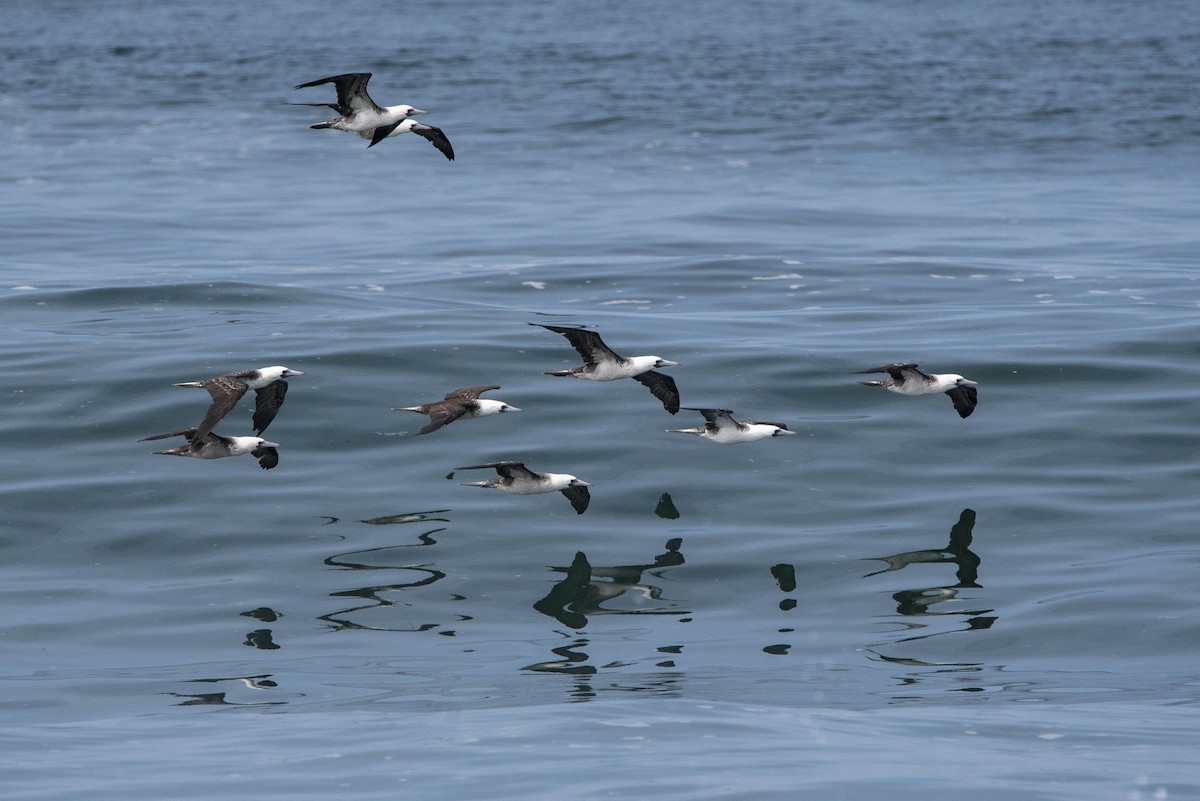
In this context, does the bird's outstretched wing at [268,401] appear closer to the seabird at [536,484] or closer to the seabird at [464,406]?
the seabird at [464,406]

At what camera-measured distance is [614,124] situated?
174 feet

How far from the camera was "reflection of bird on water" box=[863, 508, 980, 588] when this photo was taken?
19656mm

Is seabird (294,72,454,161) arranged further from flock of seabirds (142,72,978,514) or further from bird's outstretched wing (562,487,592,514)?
bird's outstretched wing (562,487,592,514)

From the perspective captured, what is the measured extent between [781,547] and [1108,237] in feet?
66.7

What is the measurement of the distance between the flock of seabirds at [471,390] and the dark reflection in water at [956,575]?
208 cm

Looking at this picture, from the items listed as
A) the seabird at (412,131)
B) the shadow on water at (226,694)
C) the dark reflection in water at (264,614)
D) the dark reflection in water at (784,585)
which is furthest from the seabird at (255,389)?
the dark reflection in water at (784,585)

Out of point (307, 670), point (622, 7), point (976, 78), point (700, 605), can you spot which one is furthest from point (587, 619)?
point (622, 7)

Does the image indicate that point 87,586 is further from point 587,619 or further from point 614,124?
point 614,124

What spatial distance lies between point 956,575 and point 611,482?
5.16m

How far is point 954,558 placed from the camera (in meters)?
20.1

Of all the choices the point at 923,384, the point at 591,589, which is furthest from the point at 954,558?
the point at 591,589

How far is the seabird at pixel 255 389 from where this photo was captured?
61.7ft

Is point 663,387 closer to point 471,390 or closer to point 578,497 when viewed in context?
point 578,497

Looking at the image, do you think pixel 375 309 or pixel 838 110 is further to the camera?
pixel 838 110
